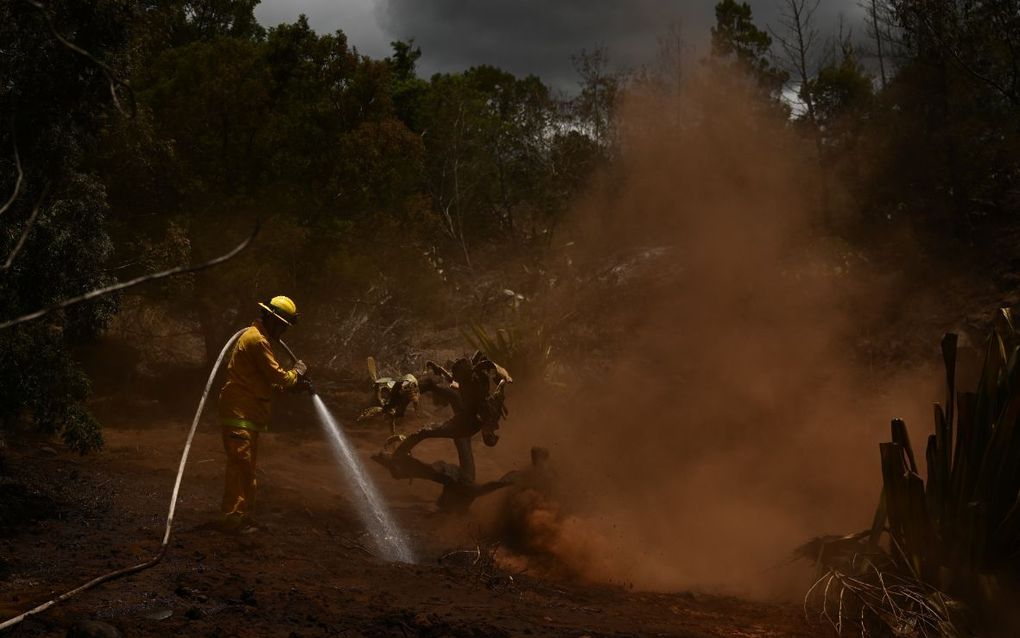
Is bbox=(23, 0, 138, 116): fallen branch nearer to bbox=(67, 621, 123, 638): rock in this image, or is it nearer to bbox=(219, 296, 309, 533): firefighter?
bbox=(67, 621, 123, 638): rock

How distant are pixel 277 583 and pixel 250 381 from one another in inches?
89.6

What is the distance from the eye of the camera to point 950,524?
18.1 ft

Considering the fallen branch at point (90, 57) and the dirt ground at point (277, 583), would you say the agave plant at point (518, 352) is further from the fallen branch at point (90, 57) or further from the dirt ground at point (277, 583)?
the fallen branch at point (90, 57)

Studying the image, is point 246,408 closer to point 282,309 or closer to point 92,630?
point 282,309

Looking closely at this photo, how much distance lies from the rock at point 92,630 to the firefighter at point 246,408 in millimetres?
2807

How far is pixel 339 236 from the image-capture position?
15.9 meters

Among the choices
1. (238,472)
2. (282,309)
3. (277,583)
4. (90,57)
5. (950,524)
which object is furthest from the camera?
(282,309)

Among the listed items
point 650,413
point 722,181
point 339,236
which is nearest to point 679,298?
point 722,181

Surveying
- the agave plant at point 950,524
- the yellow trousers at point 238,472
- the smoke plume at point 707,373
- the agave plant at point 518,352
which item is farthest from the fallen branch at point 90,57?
the agave plant at point 518,352

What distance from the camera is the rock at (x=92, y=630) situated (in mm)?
4352

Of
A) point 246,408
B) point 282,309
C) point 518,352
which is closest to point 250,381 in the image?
point 246,408

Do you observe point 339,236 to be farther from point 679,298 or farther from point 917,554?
point 917,554

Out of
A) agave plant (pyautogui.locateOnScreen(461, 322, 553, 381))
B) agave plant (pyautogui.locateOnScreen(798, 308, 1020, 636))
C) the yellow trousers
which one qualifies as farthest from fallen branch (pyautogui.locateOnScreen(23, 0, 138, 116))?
agave plant (pyautogui.locateOnScreen(461, 322, 553, 381))

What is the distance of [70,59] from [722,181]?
13596 millimetres
